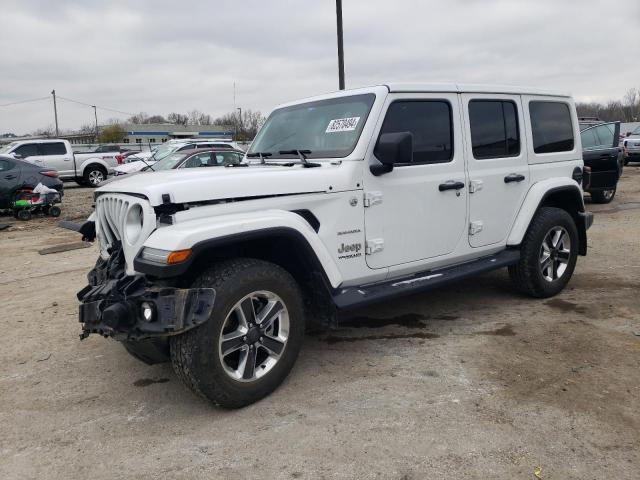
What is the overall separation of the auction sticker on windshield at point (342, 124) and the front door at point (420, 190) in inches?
7.9

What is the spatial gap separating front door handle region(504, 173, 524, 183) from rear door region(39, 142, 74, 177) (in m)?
17.7

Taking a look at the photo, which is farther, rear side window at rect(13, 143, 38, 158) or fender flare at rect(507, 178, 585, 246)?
rear side window at rect(13, 143, 38, 158)

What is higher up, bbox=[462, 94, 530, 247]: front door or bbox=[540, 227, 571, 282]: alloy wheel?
bbox=[462, 94, 530, 247]: front door

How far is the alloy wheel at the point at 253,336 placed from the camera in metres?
3.17

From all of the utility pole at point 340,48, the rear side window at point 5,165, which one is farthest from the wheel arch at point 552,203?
the rear side window at point 5,165

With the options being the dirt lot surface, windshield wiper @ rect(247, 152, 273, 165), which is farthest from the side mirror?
the dirt lot surface

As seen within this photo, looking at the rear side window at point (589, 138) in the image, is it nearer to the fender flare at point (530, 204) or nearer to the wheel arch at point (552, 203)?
the wheel arch at point (552, 203)

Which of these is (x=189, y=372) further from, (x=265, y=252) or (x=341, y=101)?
(x=341, y=101)

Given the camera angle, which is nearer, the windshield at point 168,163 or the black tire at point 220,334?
the black tire at point 220,334

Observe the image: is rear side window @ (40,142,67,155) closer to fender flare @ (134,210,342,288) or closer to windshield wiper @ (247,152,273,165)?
windshield wiper @ (247,152,273,165)

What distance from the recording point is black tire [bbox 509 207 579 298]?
4984 millimetres

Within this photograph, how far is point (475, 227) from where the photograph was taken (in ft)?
14.8

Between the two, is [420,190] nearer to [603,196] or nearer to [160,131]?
[603,196]

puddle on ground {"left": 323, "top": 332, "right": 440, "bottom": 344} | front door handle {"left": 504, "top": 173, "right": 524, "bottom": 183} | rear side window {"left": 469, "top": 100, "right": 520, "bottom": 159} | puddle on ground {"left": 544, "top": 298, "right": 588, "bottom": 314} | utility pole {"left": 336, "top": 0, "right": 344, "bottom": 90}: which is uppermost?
utility pole {"left": 336, "top": 0, "right": 344, "bottom": 90}
